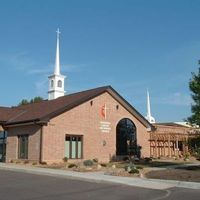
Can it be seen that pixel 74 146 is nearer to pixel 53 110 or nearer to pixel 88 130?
pixel 88 130

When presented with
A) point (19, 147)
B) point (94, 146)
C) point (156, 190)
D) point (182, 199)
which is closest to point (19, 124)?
point (19, 147)

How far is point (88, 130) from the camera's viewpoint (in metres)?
34.5

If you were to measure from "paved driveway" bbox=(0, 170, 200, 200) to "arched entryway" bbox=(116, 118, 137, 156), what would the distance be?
19091 millimetres

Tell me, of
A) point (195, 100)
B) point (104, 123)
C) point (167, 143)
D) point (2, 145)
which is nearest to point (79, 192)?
point (195, 100)

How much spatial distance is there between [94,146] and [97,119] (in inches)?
91.1

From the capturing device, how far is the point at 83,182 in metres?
18.9

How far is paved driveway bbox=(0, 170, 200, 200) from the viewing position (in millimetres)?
13969

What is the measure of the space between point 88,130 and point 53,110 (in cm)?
352

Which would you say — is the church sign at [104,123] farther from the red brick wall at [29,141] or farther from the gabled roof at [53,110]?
the red brick wall at [29,141]

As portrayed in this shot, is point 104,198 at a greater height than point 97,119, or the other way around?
point 97,119

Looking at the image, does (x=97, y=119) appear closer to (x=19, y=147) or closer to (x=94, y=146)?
(x=94, y=146)

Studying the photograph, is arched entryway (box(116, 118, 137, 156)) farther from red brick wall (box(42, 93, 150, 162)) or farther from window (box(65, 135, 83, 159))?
window (box(65, 135, 83, 159))

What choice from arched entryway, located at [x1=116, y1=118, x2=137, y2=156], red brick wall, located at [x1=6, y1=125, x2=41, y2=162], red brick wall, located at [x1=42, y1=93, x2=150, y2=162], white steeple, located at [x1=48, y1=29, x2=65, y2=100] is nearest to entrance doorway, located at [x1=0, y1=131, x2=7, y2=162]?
red brick wall, located at [x1=6, y1=125, x2=41, y2=162]

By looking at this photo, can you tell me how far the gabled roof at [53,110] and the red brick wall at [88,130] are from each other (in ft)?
1.24
